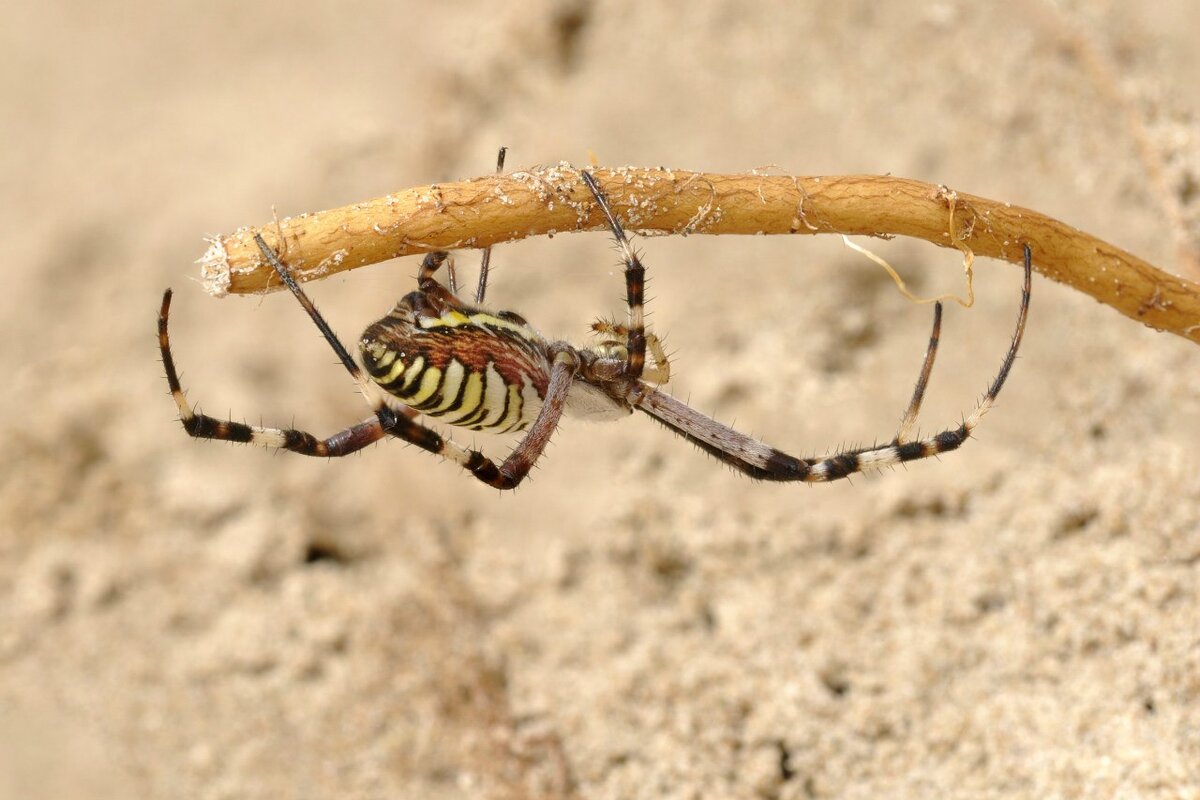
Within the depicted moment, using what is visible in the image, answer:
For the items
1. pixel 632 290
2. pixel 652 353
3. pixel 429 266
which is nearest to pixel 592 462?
pixel 652 353

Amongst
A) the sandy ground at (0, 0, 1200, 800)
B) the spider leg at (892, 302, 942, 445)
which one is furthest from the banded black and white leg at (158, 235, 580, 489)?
the sandy ground at (0, 0, 1200, 800)

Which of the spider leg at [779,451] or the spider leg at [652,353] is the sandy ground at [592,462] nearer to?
the spider leg at [779,451]

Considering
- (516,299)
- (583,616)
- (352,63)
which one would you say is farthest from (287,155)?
(583,616)

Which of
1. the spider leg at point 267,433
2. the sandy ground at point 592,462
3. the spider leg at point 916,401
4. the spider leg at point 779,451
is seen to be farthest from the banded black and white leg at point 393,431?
the sandy ground at point 592,462

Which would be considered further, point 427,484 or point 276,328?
point 276,328

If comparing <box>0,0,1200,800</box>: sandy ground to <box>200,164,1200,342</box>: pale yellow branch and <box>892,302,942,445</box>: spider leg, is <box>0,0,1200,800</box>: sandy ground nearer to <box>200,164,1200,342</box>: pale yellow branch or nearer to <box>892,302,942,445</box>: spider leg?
<box>892,302,942,445</box>: spider leg

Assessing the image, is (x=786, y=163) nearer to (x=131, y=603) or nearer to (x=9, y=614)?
(x=131, y=603)

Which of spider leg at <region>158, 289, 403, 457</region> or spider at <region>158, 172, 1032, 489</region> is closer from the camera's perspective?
spider at <region>158, 172, 1032, 489</region>
